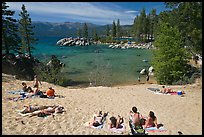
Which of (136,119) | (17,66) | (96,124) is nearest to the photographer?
(136,119)

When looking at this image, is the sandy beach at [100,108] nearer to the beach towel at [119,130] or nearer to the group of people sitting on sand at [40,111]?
the beach towel at [119,130]

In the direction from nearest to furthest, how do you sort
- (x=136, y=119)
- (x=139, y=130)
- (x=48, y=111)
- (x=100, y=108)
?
(x=139, y=130) < (x=136, y=119) < (x=48, y=111) < (x=100, y=108)

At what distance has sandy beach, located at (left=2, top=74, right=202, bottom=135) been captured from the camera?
10.1 meters

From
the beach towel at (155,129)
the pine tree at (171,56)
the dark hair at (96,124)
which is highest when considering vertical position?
the pine tree at (171,56)

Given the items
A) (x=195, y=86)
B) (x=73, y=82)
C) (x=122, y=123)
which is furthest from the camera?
(x=73, y=82)

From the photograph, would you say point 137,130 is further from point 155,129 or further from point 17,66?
point 17,66

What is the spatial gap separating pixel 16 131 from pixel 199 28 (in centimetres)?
1422

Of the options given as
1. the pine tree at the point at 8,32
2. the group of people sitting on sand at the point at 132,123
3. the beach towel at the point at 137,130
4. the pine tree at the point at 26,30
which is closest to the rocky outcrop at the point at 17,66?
the pine tree at the point at 8,32

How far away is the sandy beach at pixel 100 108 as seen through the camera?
1013cm

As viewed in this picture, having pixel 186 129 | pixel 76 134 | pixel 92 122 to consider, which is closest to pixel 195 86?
pixel 186 129

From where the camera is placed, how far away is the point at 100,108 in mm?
13859

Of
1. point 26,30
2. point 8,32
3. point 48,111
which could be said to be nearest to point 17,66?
point 8,32

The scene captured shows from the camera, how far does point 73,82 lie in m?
29.7

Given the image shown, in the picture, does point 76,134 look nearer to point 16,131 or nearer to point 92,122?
point 92,122
